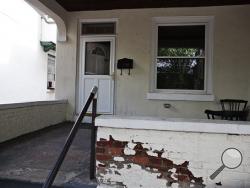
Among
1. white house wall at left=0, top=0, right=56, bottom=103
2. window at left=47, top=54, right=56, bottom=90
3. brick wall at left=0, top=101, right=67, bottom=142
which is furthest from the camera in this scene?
window at left=47, top=54, right=56, bottom=90

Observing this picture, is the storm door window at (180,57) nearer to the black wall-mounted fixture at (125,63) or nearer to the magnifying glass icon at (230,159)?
the black wall-mounted fixture at (125,63)

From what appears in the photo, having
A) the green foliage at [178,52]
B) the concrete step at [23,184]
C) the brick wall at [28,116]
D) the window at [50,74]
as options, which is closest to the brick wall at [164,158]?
the concrete step at [23,184]

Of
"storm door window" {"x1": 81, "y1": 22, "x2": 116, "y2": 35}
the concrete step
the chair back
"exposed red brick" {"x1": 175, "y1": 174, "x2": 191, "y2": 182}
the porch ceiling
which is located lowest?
the concrete step

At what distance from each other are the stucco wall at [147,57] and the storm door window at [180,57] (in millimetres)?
258

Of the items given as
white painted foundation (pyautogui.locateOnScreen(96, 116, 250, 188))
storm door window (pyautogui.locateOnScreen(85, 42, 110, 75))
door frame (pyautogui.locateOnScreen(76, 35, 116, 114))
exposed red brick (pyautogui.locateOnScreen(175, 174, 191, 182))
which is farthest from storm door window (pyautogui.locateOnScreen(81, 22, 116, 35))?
exposed red brick (pyautogui.locateOnScreen(175, 174, 191, 182))

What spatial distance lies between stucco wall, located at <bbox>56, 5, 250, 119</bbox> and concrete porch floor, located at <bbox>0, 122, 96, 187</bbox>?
5.06ft

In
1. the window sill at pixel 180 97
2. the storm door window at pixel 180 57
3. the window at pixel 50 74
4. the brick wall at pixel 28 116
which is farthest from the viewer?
the window at pixel 50 74

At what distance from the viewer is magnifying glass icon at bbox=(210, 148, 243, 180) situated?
1985 mm

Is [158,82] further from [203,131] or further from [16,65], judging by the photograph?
[16,65]

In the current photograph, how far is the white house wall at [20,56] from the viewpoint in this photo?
7.73 meters

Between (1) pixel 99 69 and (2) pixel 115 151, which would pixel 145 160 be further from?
(1) pixel 99 69

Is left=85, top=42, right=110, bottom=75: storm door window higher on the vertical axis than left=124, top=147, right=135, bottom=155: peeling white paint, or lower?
higher

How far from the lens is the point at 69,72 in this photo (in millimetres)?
6004

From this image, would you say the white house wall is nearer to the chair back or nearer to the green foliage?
the green foliage
